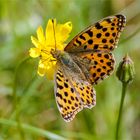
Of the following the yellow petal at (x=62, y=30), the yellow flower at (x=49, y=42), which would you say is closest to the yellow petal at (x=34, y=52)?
the yellow flower at (x=49, y=42)

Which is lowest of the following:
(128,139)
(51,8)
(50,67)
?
(128,139)

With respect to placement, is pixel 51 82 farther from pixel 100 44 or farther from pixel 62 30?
pixel 100 44

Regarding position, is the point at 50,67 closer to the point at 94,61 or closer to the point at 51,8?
the point at 94,61

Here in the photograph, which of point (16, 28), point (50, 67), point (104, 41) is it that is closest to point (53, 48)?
point (50, 67)

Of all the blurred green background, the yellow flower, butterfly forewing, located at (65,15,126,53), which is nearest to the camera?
butterfly forewing, located at (65,15,126,53)

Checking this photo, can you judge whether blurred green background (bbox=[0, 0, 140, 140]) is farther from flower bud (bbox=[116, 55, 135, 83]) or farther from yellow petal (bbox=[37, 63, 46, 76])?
flower bud (bbox=[116, 55, 135, 83])

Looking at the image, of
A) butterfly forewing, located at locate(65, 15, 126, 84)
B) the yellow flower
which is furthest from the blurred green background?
butterfly forewing, located at locate(65, 15, 126, 84)

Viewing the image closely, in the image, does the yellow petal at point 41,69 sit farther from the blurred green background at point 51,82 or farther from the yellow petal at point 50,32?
the blurred green background at point 51,82
